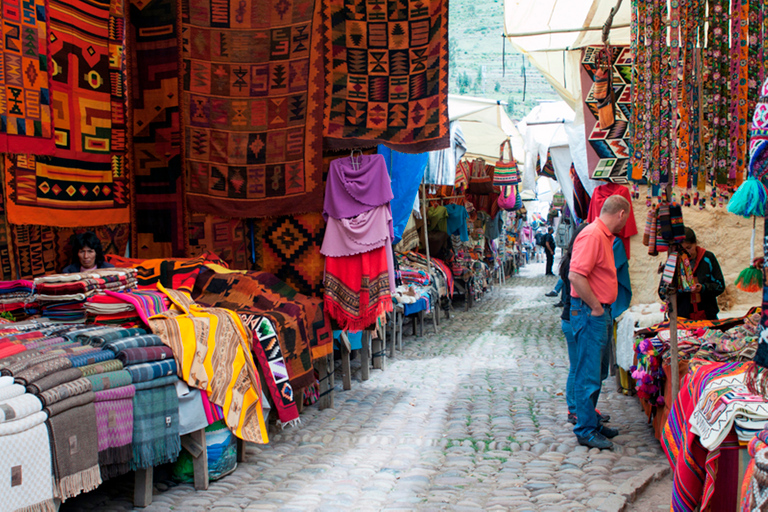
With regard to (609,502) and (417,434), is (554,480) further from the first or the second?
(417,434)

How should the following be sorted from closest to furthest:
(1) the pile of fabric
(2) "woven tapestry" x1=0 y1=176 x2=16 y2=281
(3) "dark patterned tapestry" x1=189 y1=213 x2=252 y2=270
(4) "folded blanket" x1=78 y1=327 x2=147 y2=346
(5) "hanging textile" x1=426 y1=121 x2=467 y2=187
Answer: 1. (1) the pile of fabric
2. (4) "folded blanket" x1=78 y1=327 x2=147 y2=346
3. (2) "woven tapestry" x1=0 y1=176 x2=16 y2=281
4. (3) "dark patterned tapestry" x1=189 y1=213 x2=252 y2=270
5. (5) "hanging textile" x1=426 y1=121 x2=467 y2=187

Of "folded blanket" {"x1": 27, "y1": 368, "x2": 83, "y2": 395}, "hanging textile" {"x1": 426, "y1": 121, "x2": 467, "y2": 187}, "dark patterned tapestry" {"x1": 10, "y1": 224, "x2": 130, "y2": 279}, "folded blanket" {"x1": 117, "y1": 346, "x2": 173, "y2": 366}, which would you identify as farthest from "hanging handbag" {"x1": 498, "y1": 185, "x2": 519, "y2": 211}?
"folded blanket" {"x1": 27, "y1": 368, "x2": 83, "y2": 395}

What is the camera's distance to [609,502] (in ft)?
11.3

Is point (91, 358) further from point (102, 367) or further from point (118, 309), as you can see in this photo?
point (118, 309)

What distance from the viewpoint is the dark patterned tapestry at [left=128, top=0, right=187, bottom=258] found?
6.02m

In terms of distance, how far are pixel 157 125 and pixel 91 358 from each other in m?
3.46

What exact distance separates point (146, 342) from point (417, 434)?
2400mm

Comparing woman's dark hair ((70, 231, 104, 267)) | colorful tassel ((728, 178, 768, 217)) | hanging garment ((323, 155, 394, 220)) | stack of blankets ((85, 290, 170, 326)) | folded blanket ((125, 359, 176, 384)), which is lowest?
folded blanket ((125, 359, 176, 384))

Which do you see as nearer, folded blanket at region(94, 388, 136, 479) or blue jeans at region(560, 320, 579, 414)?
folded blanket at region(94, 388, 136, 479)

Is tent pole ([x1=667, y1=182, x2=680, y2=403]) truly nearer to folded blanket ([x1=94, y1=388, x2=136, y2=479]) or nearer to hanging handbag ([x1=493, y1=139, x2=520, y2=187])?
folded blanket ([x1=94, y1=388, x2=136, y2=479])

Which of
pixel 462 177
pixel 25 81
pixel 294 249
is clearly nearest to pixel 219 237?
pixel 294 249

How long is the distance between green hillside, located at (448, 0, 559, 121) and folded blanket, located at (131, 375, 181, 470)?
100ft

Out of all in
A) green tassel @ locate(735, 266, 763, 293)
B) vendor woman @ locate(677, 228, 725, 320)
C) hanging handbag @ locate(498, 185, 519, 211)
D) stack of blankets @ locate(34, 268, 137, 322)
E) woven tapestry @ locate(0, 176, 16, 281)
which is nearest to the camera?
green tassel @ locate(735, 266, 763, 293)

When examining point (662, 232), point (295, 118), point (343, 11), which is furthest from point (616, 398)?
point (343, 11)
